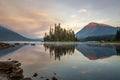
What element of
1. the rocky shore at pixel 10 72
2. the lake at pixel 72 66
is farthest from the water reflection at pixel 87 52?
the rocky shore at pixel 10 72

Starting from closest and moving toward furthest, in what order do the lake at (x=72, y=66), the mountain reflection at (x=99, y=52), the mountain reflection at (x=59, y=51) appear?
the lake at (x=72, y=66)
the mountain reflection at (x=99, y=52)
the mountain reflection at (x=59, y=51)

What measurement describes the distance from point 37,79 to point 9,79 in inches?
168

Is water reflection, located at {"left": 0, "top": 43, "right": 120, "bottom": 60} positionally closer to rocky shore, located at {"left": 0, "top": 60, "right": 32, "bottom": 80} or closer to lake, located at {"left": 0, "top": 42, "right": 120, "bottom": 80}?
lake, located at {"left": 0, "top": 42, "right": 120, "bottom": 80}

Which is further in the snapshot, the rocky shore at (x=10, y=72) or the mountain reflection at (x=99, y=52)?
the mountain reflection at (x=99, y=52)

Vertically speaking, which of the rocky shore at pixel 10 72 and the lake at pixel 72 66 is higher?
the rocky shore at pixel 10 72

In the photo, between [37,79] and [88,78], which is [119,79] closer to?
[88,78]

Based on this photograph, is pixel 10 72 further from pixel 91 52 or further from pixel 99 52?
pixel 99 52

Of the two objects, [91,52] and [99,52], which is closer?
[99,52]

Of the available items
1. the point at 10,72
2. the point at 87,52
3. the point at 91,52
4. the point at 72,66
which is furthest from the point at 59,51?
the point at 10,72

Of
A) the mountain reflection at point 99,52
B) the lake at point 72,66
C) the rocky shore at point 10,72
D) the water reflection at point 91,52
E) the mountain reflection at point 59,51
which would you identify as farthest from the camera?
the mountain reflection at point 59,51

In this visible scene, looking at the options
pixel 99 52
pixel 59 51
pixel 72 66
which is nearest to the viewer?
pixel 72 66

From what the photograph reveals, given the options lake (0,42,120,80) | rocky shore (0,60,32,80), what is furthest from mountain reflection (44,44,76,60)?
rocky shore (0,60,32,80)

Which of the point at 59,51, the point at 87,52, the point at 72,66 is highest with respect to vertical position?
the point at 59,51

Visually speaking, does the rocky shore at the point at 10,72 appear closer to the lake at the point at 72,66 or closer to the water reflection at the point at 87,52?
the lake at the point at 72,66
